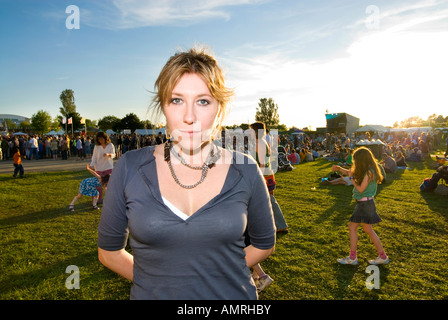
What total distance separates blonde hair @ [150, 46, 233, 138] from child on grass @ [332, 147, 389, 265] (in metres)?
4.38

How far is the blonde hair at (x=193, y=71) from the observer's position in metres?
1.40

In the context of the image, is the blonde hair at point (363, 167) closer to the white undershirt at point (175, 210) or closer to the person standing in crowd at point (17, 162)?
the white undershirt at point (175, 210)

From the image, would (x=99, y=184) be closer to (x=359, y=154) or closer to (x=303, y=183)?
(x=359, y=154)

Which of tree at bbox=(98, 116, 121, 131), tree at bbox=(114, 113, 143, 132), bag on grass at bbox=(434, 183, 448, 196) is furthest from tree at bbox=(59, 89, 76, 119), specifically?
bag on grass at bbox=(434, 183, 448, 196)

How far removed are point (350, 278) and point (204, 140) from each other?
14.8 feet

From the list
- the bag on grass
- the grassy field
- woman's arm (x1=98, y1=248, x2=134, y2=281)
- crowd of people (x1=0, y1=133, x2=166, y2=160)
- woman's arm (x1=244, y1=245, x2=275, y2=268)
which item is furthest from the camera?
crowd of people (x1=0, y1=133, x2=166, y2=160)

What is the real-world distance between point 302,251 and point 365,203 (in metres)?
1.59

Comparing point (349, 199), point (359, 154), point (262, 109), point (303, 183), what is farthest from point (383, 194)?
point (262, 109)

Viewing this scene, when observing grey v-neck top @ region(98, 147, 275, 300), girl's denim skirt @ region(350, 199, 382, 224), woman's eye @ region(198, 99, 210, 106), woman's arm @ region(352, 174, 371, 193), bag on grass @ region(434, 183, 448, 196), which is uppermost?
woman's eye @ region(198, 99, 210, 106)

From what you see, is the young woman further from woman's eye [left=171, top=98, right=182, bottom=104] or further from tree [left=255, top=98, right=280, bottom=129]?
tree [left=255, top=98, right=280, bottom=129]

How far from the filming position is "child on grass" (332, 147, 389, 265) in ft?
17.0

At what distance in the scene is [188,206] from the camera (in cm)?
140

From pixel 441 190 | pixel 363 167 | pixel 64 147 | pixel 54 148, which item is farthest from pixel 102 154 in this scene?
pixel 54 148
